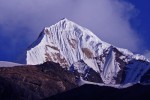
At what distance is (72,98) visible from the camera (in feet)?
421

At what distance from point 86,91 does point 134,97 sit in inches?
908

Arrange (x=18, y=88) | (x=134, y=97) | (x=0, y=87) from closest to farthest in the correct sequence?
1. (x=134, y=97)
2. (x=0, y=87)
3. (x=18, y=88)

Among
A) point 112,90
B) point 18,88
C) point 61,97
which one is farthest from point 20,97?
point 112,90

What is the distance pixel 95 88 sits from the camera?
13112 centimetres

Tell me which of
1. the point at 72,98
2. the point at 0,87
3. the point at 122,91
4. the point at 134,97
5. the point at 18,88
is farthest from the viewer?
the point at 18,88

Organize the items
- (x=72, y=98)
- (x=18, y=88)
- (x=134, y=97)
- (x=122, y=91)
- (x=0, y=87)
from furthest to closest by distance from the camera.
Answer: (x=18, y=88) < (x=0, y=87) < (x=72, y=98) < (x=122, y=91) < (x=134, y=97)

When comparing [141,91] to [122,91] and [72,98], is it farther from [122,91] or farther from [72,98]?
[72,98]

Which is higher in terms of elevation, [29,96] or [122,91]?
[29,96]

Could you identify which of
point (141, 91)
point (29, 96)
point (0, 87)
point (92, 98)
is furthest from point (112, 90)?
point (29, 96)

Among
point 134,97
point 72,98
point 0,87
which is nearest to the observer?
point 134,97

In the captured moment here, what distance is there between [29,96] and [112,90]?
131ft

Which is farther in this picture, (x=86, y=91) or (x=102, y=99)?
(x=86, y=91)

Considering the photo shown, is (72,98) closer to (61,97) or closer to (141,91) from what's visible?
(61,97)

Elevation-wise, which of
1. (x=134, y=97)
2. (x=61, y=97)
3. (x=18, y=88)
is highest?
(x=18, y=88)
